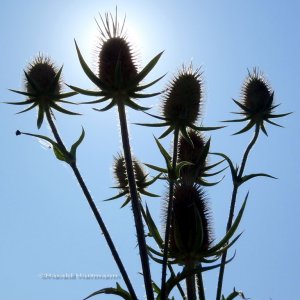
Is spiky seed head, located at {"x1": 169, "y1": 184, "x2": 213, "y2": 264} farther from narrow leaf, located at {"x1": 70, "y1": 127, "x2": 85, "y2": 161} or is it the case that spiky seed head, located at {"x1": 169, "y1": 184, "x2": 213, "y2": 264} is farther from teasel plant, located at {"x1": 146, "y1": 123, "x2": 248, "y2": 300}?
narrow leaf, located at {"x1": 70, "y1": 127, "x2": 85, "y2": 161}

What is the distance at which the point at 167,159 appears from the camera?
14.2ft

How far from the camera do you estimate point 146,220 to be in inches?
169

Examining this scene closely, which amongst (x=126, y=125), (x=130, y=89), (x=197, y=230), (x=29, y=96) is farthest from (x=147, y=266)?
(x=29, y=96)

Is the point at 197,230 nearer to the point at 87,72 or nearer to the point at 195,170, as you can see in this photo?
the point at 195,170

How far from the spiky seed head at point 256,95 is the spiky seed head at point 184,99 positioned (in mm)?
749

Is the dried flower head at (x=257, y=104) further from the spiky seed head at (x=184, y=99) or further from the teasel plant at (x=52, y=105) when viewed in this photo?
the teasel plant at (x=52, y=105)

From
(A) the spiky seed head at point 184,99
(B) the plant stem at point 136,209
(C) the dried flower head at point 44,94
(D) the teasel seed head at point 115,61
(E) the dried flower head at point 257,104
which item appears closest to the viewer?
(B) the plant stem at point 136,209

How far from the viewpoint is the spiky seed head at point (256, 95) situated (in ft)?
18.6

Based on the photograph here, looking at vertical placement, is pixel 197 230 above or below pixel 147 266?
above

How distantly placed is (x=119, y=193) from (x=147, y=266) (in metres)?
1.56

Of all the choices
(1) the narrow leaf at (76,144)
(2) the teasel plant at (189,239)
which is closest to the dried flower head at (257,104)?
(2) the teasel plant at (189,239)

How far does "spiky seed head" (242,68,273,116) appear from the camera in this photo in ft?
18.6

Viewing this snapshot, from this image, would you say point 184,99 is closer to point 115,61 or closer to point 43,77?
point 115,61

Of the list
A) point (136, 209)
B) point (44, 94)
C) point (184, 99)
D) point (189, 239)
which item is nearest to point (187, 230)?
point (189, 239)
